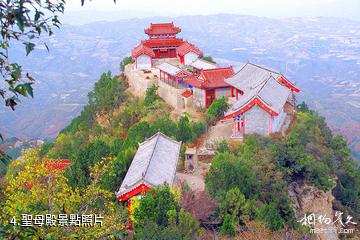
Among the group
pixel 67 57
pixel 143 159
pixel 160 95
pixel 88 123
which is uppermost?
pixel 143 159

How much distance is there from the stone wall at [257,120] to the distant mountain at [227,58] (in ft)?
139

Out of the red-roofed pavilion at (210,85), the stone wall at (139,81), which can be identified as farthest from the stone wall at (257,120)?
the stone wall at (139,81)

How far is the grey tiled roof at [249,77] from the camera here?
26.7m

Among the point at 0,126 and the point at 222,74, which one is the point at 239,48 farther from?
the point at 222,74

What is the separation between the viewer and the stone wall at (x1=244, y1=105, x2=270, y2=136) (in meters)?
23.5

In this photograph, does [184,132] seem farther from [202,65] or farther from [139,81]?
[139,81]

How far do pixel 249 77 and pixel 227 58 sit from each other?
99.0 metres

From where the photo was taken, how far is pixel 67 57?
152 metres

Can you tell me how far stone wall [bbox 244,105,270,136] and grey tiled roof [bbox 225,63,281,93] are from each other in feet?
8.76

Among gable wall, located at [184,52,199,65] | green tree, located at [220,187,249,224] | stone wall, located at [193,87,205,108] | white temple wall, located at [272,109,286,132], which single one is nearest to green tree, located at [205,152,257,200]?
green tree, located at [220,187,249,224]

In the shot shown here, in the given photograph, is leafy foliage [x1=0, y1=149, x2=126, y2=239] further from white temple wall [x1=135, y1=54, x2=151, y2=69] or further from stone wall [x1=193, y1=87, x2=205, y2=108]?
white temple wall [x1=135, y1=54, x2=151, y2=69]

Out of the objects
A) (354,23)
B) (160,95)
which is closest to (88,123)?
(160,95)

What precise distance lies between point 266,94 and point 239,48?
406ft

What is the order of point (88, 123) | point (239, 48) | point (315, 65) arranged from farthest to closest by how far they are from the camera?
point (239, 48)
point (315, 65)
point (88, 123)
